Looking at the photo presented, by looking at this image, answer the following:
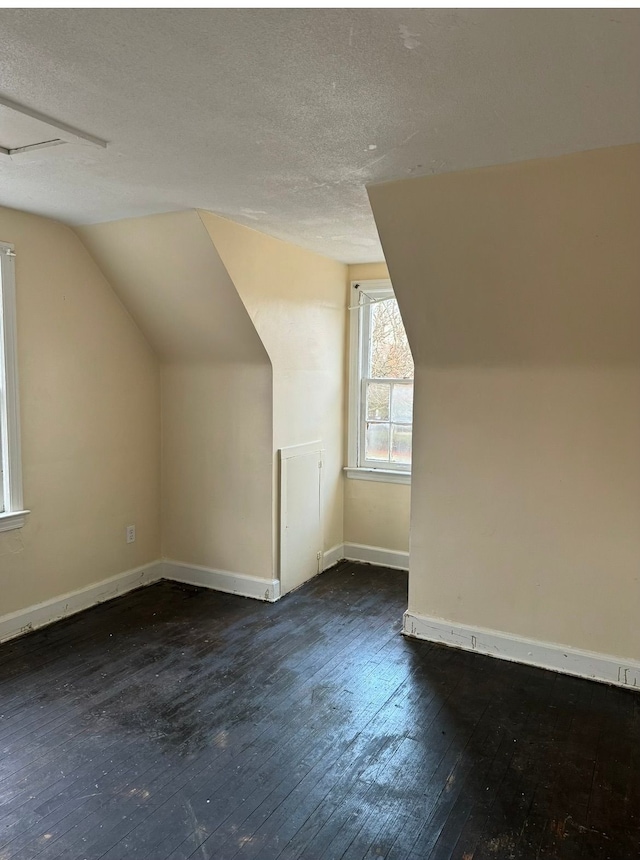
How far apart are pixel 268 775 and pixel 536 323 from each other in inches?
89.1

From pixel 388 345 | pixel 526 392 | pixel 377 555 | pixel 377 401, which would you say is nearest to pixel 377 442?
pixel 377 401

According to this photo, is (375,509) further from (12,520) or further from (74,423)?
(12,520)

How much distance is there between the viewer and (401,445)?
4355 millimetres

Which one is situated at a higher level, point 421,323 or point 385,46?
point 385,46

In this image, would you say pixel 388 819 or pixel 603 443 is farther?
pixel 603 443

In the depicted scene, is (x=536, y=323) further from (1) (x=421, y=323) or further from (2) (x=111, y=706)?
(2) (x=111, y=706)

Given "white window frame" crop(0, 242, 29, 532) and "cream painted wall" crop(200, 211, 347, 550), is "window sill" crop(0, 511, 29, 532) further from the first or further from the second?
"cream painted wall" crop(200, 211, 347, 550)

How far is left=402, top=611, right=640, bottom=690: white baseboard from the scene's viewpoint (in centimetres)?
275

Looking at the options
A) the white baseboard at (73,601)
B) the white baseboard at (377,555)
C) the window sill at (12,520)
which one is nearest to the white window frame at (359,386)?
the white baseboard at (377,555)

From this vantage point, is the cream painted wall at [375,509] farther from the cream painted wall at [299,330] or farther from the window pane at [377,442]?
the window pane at [377,442]

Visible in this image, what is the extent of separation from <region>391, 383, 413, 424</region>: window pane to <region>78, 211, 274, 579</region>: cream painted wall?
112cm

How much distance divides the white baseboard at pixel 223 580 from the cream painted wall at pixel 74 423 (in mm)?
215

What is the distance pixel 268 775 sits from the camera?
208cm

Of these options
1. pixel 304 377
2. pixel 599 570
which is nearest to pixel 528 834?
pixel 599 570
